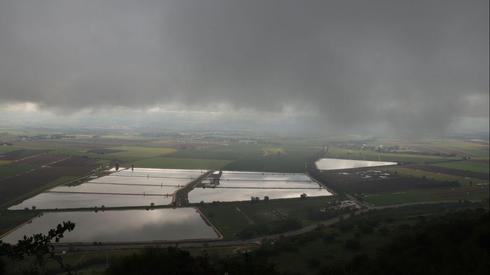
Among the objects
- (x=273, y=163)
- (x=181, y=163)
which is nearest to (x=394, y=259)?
(x=273, y=163)

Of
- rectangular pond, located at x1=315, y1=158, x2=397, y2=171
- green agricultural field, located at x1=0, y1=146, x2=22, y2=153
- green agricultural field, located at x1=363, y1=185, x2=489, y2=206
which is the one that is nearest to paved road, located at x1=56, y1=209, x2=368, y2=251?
green agricultural field, located at x1=363, y1=185, x2=489, y2=206

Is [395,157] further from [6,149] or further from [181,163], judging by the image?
[6,149]

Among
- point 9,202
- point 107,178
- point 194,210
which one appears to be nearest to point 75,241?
point 194,210

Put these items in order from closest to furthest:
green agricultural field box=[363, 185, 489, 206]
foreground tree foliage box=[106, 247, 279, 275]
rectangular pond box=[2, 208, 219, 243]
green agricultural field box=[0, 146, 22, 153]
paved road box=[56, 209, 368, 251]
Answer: foreground tree foliage box=[106, 247, 279, 275] → paved road box=[56, 209, 368, 251] → rectangular pond box=[2, 208, 219, 243] → green agricultural field box=[363, 185, 489, 206] → green agricultural field box=[0, 146, 22, 153]

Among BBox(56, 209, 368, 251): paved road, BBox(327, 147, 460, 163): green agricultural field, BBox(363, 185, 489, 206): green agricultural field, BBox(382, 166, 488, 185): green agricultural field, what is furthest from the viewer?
BBox(327, 147, 460, 163): green agricultural field

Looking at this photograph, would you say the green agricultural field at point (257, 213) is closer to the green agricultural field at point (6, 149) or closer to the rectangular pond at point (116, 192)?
the rectangular pond at point (116, 192)

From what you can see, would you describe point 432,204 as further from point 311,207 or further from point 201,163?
point 201,163

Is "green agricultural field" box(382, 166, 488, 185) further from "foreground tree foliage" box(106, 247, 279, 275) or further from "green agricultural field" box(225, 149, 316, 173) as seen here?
"foreground tree foliage" box(106, 247, 279, 275)
